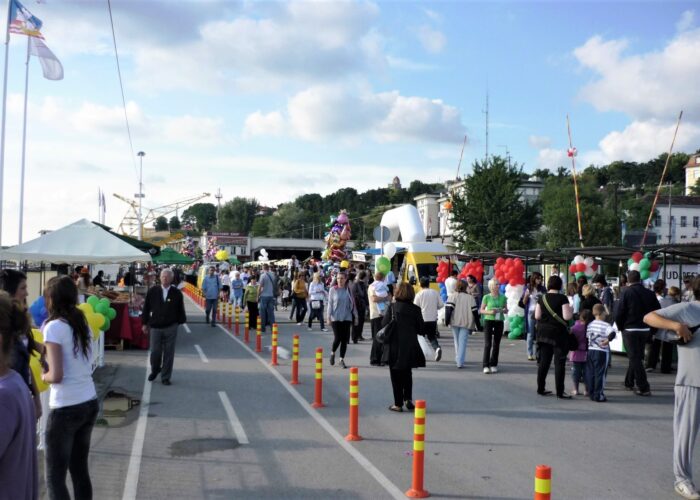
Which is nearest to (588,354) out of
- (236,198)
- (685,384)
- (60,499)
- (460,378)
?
(460,378)

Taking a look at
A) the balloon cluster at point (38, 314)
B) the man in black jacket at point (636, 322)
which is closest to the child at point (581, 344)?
the man in black jacket at point (636, 322)

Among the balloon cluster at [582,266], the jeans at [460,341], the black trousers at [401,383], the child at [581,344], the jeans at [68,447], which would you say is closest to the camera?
the jeans at [68,447]

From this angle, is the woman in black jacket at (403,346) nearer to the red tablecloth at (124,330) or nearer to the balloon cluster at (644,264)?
the balloon cluster at (644,264)

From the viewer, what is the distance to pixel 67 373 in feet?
15.6

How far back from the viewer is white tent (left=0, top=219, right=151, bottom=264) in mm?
15305

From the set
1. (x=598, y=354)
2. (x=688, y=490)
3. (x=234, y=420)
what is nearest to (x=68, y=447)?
(x=234, y=420)

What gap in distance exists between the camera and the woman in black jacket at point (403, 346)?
9188 millimetres

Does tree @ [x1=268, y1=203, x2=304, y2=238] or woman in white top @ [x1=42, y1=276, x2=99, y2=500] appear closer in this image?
woman in white top @ [x1=42, y1=276, x2=99, y2=500]

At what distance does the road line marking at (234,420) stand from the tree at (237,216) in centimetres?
14822

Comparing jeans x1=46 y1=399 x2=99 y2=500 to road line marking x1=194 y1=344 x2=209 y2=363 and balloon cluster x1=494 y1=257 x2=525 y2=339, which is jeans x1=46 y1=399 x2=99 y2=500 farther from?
balloon cluster x1=494 y1=257 x2=525 y2=339

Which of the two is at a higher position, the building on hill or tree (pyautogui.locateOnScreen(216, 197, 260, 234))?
the building on hill

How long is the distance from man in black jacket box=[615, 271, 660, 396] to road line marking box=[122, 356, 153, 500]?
785 centimetres

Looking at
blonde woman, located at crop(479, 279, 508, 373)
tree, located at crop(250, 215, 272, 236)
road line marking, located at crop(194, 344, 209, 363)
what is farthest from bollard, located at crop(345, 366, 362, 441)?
tree, located at crop(250, 215, 272, 236)

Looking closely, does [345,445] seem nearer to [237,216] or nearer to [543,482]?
[543,482]
